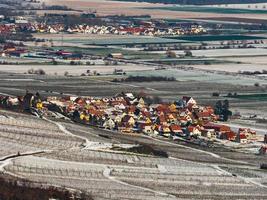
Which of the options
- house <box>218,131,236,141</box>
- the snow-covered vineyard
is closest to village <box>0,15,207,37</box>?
house <box>218,131,236,141</box>

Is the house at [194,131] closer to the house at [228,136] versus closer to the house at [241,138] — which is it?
the house at [228,136]

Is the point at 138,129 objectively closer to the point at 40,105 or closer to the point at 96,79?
the point at 40,105

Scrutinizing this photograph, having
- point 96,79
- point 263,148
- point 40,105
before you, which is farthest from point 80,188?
point 96,79

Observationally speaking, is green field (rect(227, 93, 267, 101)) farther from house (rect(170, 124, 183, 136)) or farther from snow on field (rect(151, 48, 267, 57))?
snow on field (rect(151, 48, 267, 57))

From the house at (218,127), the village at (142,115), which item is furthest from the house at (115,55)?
the house at (218,127)

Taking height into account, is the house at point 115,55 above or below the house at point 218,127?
below
